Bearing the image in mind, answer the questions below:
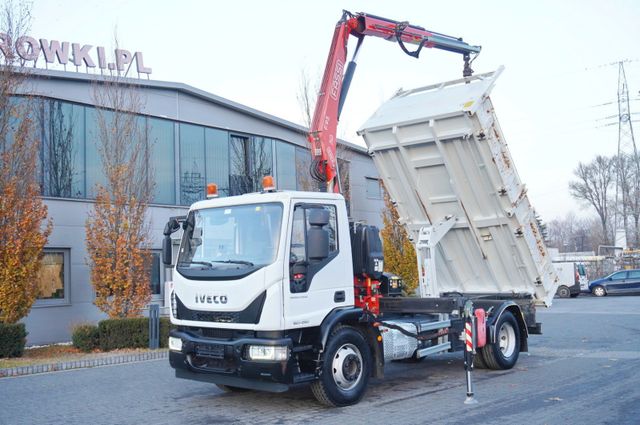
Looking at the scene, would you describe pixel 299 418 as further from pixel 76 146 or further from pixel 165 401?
pixel 76 146

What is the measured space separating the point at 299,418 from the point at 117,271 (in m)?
9.49

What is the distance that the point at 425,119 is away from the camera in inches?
417

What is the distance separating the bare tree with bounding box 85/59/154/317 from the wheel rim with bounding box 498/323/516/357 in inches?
359

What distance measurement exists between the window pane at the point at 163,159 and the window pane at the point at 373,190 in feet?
36.8

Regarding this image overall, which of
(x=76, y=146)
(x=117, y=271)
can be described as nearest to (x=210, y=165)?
(x=76, y=146)

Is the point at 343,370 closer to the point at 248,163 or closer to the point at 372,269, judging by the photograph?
the point at 372,269

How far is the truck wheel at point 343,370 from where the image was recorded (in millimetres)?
8156

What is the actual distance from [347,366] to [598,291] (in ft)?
104

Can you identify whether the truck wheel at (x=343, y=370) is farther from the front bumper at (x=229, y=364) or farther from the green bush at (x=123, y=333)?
the green bush at (x=123, y=333)

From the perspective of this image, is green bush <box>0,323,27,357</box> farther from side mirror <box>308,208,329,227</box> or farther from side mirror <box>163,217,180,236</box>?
side mirror <box>308,208,329,227</box>

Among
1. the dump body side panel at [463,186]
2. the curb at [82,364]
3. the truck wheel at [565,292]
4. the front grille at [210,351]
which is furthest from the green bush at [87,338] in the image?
the truck wheel at [565,292]

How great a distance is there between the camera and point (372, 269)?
918cm

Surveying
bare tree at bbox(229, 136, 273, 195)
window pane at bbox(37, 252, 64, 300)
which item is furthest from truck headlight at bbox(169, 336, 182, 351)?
bare tree at bbox(229, 136, 273, 195)

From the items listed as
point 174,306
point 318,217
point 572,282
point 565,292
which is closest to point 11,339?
point 174,306
